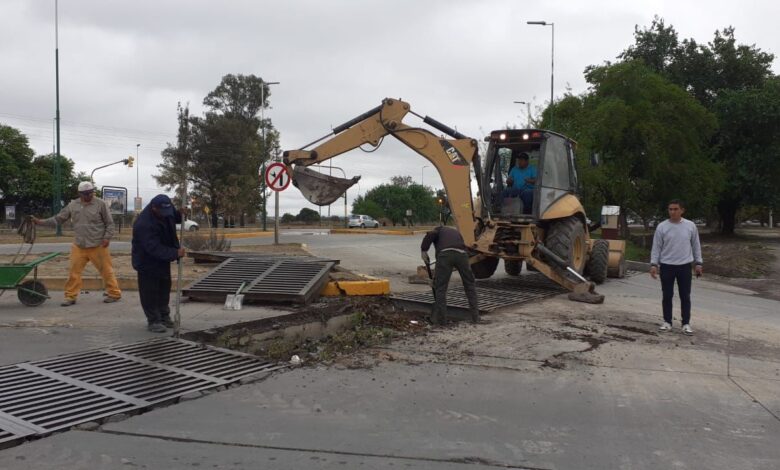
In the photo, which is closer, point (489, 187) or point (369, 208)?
point (489, 187)

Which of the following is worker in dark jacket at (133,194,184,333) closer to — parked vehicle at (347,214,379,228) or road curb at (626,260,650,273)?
road curb at (626,260,650,273)

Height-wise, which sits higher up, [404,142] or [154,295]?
[404,142]

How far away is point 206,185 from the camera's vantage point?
5028 centimetres

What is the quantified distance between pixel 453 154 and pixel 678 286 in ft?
15.2

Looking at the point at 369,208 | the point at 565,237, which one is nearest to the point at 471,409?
the point at 565,237

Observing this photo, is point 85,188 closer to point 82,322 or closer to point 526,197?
point 82,322

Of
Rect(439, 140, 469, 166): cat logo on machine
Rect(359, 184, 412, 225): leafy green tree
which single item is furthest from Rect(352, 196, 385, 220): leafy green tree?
Rect(439, 140, 469, 166): cat logo on machine

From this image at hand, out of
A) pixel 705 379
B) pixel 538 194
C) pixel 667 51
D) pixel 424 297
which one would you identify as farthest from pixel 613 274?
pixel 667 51

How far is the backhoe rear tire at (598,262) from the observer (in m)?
12.5

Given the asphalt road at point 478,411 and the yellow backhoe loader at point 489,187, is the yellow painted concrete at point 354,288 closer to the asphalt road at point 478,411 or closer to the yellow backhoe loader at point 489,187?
the yellow backhoe loader at point 489,187

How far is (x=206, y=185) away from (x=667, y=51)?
35.6 meters

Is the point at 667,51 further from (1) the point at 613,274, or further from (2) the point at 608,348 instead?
(2) the point at 608,348

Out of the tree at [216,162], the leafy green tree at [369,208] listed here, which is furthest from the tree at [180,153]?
the leafy green tree at [369,208]

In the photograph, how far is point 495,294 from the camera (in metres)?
10.2
